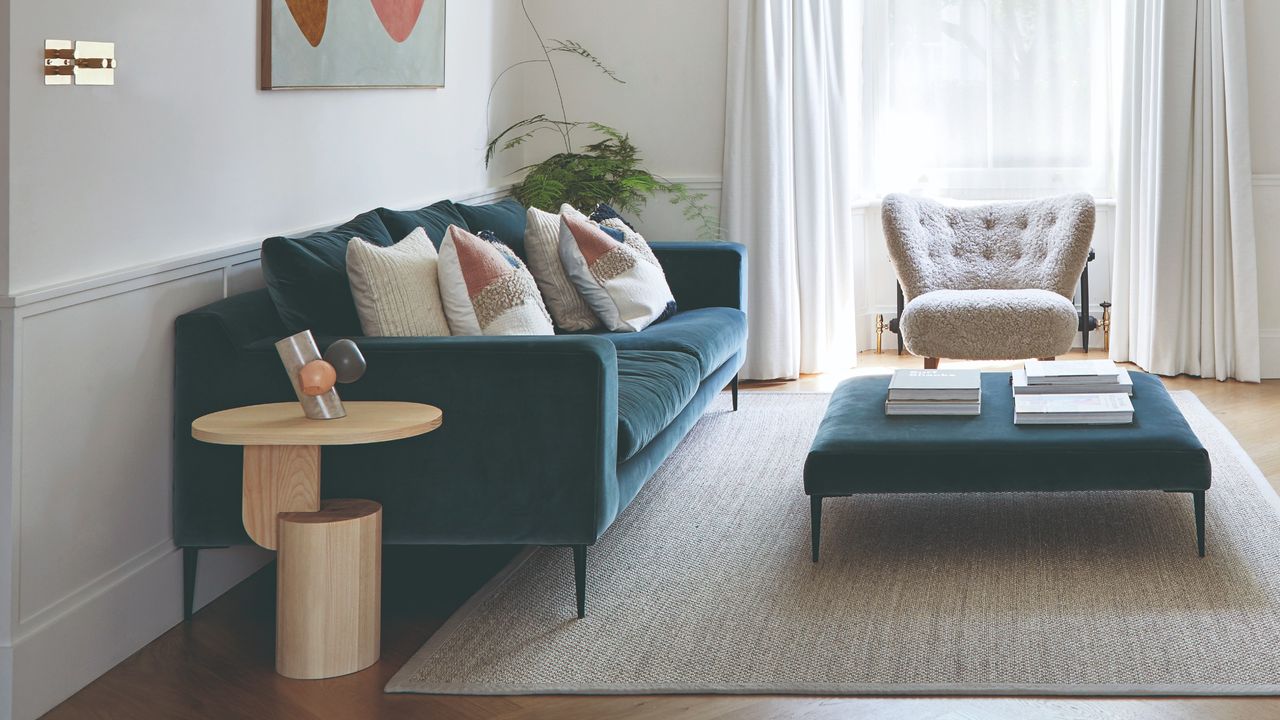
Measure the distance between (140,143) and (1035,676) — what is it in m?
2.04

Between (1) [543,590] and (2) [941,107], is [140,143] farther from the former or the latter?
(2) [941,107]

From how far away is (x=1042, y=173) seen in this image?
5949mm

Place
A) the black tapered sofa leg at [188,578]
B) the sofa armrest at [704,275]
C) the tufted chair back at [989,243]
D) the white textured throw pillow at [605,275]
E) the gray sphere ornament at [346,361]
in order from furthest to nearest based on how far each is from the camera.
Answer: the tufted chair back at [989,243], the sofa armrest at [704,275], the white textured throw pillow at [605,275], the black tapered sofa leg at [188,578], the gray sphere ornament at [346,361]

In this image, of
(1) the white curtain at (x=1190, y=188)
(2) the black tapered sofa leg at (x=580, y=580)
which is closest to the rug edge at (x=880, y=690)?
(2) the black tapered sofa leg at (x=580, y=580)

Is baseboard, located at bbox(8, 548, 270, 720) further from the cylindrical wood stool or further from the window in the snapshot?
the window

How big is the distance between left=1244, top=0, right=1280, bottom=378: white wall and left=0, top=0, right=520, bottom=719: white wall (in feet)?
12.9

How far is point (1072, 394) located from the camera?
11.3 feet

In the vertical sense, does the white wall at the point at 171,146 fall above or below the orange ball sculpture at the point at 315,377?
above

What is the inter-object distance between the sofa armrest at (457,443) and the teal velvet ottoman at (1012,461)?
614mm

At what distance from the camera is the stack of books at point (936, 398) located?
3373 millimetres

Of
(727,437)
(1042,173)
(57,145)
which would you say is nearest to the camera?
(57,145)

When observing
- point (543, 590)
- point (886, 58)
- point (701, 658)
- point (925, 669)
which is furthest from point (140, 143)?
point (886, 58)

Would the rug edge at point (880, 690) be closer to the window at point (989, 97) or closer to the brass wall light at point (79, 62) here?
the brass wall light at point (79, 62)

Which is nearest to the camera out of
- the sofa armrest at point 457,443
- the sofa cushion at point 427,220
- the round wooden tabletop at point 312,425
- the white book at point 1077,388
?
the round wooden tabletop at point 312,425
